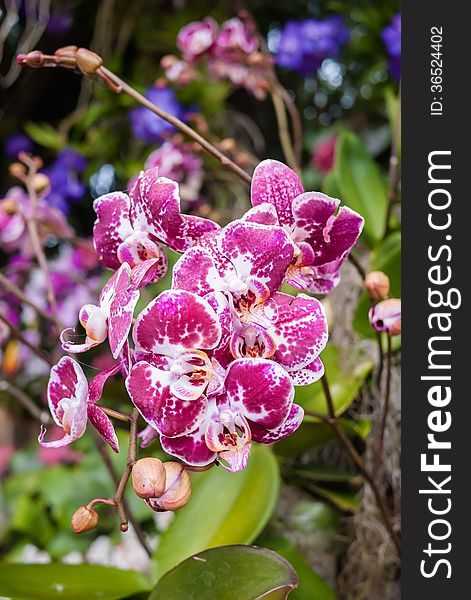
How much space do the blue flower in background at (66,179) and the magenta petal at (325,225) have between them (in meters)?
0.87

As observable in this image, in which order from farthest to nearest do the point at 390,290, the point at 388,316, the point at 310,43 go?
1. the point at 310,43
2. the point at 390,290
3. the point at 388,316

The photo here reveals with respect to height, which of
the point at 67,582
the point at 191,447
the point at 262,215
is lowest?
the point at 67,582

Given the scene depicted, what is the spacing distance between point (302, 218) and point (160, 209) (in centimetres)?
7

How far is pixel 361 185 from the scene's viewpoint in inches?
29.5

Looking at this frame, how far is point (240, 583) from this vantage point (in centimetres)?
37

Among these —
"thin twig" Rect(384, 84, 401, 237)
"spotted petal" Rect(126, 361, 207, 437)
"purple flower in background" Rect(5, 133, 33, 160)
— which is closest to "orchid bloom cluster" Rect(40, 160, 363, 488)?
"spotted petal" Rect(126, 361, 207, 437)

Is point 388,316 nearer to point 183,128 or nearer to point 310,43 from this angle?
point 183,128

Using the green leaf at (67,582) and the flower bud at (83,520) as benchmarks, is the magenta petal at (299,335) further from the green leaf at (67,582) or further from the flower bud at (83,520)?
the green leaf at (67,582)

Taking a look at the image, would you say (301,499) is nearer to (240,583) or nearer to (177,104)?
(240,583)

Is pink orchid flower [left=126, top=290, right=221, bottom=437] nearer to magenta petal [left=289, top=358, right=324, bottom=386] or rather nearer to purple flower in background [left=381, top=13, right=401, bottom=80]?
magenta petal [left=289, top=358, right=324, bottom=386]

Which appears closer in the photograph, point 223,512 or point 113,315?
point 113,315

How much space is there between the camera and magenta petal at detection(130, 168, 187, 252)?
0.35 metres

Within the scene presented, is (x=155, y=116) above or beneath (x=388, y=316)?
above

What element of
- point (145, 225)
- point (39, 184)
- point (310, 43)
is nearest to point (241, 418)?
point (145, 225)
